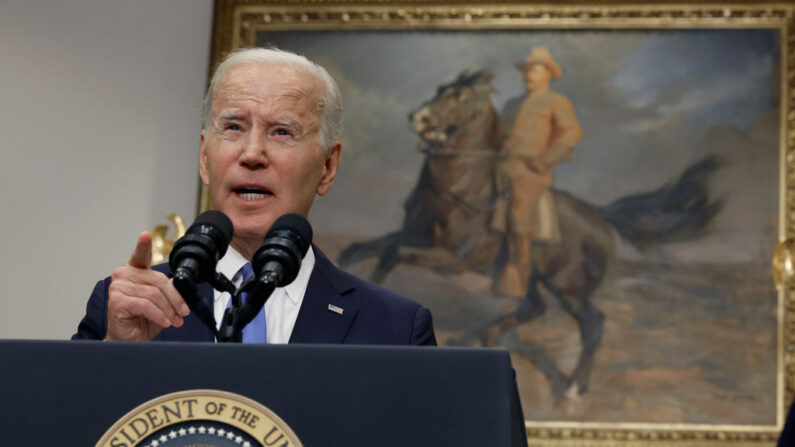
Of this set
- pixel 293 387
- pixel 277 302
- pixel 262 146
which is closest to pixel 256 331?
pixel 277 302

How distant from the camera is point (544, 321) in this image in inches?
238

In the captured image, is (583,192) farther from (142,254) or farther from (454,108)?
(142,254)

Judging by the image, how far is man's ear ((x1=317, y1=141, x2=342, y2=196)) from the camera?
2.70m

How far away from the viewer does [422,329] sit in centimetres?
251

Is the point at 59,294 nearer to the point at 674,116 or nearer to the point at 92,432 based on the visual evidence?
the point at 674,116

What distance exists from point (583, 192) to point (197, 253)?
4.68 meters

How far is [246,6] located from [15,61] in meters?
1.41

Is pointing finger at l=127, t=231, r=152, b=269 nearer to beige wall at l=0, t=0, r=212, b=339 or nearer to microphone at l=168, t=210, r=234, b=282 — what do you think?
microphone at l=168, t=210, r=234, b=282

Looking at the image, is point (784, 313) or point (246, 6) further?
point (246, 6)

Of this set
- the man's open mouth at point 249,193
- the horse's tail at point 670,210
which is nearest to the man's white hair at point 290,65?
the man's open mouth at point 249,193

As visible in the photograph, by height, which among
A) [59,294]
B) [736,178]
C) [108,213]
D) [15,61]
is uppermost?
[15,61]

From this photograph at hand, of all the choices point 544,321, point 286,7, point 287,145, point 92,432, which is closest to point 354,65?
point 286,7

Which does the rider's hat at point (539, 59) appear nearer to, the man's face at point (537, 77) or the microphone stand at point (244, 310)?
the man's face at point (537, 77)

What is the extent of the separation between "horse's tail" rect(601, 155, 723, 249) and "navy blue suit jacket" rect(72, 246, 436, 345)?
377cm
